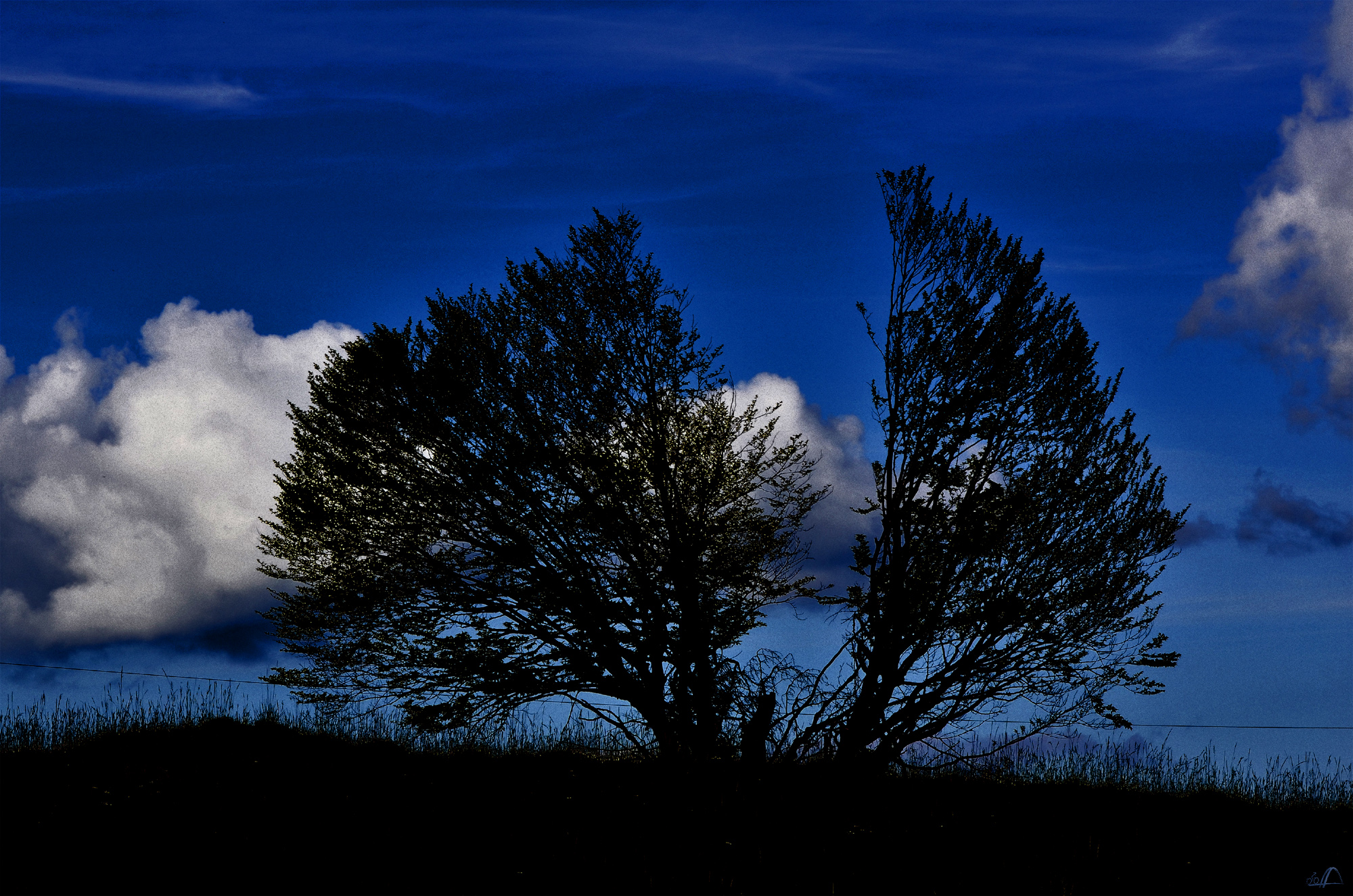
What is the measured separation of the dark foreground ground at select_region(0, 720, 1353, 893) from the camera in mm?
11195

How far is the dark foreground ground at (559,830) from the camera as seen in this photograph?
11.2 m

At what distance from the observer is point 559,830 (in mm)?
12688

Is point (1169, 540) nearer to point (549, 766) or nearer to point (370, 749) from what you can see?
point (549, 766)

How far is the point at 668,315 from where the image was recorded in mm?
16188

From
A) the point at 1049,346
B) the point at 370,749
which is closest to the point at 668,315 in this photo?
the point at 1049,346
